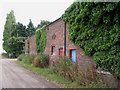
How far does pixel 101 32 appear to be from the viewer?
21.4ft

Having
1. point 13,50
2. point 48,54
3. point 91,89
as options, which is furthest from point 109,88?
point 13,50

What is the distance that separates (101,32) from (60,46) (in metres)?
5.43

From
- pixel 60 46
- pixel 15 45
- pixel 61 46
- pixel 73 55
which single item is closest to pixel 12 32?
pixel 15 45

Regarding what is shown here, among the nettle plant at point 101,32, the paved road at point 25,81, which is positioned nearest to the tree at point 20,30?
the paved road at point 25,81

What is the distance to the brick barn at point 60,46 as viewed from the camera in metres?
8.60

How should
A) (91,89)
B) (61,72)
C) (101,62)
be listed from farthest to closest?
1. (61,72)
2. (101,62)
3. (91,89)

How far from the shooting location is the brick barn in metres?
8.60

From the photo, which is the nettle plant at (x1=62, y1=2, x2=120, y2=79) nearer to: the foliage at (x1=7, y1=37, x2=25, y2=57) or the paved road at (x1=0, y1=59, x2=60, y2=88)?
the paved road at (x1=0, y1=59, x2=60, y2=88)

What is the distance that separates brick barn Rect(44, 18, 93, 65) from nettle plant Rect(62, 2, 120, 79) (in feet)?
2.92

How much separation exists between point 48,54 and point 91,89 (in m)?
Result: 8.96

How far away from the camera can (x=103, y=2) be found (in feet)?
19.5

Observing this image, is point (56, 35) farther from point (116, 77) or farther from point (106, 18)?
point (116, 77)

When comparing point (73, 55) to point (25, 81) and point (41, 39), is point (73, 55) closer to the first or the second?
point (25, 81)

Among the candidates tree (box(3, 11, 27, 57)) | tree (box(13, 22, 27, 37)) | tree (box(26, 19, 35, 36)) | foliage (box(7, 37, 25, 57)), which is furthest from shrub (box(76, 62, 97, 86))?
tree (box(26, 19, 35, 36))
